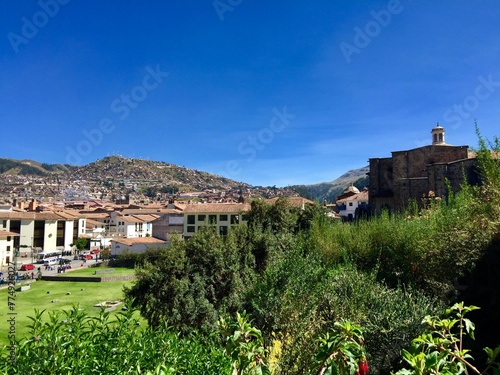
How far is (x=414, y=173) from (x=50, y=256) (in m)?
59.4

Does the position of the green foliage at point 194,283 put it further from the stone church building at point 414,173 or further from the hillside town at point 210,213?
the stone church building at point 414,173

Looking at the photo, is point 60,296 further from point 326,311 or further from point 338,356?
point 338,356

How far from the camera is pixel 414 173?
36062 millimetres

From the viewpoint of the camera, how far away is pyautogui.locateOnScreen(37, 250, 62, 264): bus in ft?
192

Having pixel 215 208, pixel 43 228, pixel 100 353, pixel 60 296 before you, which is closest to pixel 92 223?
pixel 43 228

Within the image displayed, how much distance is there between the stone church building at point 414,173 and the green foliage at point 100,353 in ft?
97.8

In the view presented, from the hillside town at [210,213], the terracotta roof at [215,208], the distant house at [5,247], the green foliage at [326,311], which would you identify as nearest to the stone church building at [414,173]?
the hillside town at [210,213]

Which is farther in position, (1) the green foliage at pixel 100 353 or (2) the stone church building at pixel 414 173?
(2) the stone church building at pixel 414 173

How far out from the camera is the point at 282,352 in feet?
22.6

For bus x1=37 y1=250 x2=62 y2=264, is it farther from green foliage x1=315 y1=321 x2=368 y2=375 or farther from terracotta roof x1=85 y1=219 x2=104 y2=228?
green foliage x1=315 y1=321 x2=368 y2=375

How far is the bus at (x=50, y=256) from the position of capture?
58.6 m

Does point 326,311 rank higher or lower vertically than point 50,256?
higher

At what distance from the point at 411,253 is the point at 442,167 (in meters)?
22.7

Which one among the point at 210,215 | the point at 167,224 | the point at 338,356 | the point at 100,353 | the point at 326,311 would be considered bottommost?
the point at 326,311
